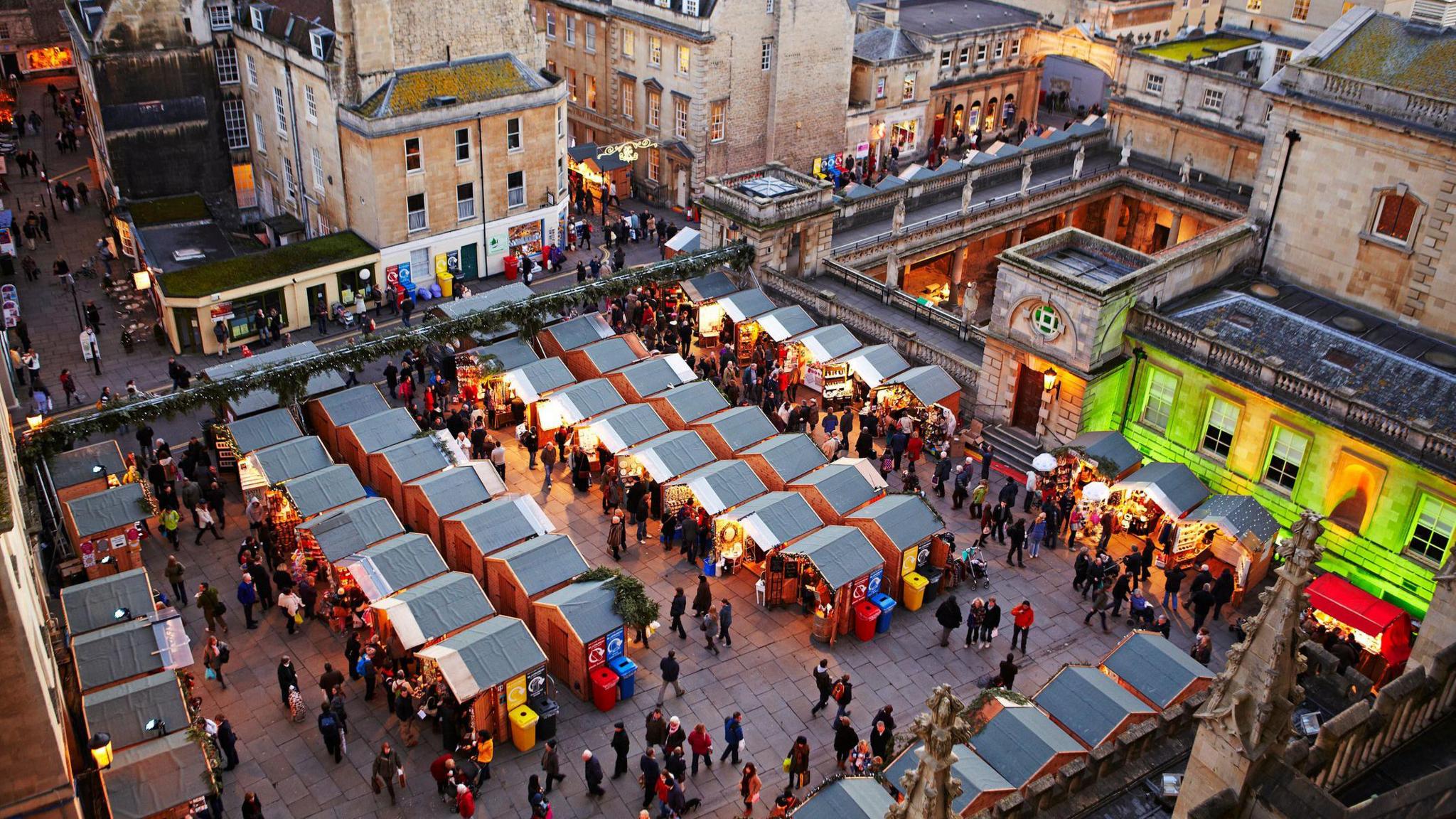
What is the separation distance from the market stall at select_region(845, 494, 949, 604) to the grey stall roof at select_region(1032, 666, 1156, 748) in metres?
6.19

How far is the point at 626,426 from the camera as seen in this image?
34125 millimetres

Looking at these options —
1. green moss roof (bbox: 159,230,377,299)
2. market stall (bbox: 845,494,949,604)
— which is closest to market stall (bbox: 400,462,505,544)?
market stall (bbox: 845,494,949,604)

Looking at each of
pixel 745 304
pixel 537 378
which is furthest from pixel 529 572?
pixel 745 304

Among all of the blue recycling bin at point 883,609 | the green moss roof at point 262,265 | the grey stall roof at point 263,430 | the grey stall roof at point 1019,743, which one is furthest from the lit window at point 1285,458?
the green moss roof at point 262,265

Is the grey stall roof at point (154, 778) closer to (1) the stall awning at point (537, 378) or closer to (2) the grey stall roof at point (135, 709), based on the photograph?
(2) the grey stall roof at point (135, 709)

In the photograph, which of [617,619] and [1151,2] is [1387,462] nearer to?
[617,619]

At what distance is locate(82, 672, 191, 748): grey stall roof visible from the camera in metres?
22.5

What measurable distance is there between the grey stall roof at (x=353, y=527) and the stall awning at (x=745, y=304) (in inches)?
602

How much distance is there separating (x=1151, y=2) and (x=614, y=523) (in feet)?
173

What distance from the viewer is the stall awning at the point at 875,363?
37.6 metres

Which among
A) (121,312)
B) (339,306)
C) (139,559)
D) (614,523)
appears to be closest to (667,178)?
(339,306)

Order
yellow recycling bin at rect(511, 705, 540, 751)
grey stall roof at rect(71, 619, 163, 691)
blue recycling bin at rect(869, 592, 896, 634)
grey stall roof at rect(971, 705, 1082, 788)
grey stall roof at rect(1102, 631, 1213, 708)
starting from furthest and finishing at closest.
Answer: blue recycling bin at rect(869, 592, 896, 634) < yellow recycling bin at rect(511, 705, 540, 751) < grey stall roof at rect(1102, 631, 1213, 708) < grey stall roof at rect(71, 619, 163, 691) < grey stall roof at rect(971, 705, 1082, 788)

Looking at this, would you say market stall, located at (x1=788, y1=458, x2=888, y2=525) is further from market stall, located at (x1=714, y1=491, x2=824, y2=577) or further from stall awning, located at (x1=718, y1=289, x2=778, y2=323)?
stall awning, located at (x1=718, y1=289, x2=778, y2=323)

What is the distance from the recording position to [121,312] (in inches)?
1735
